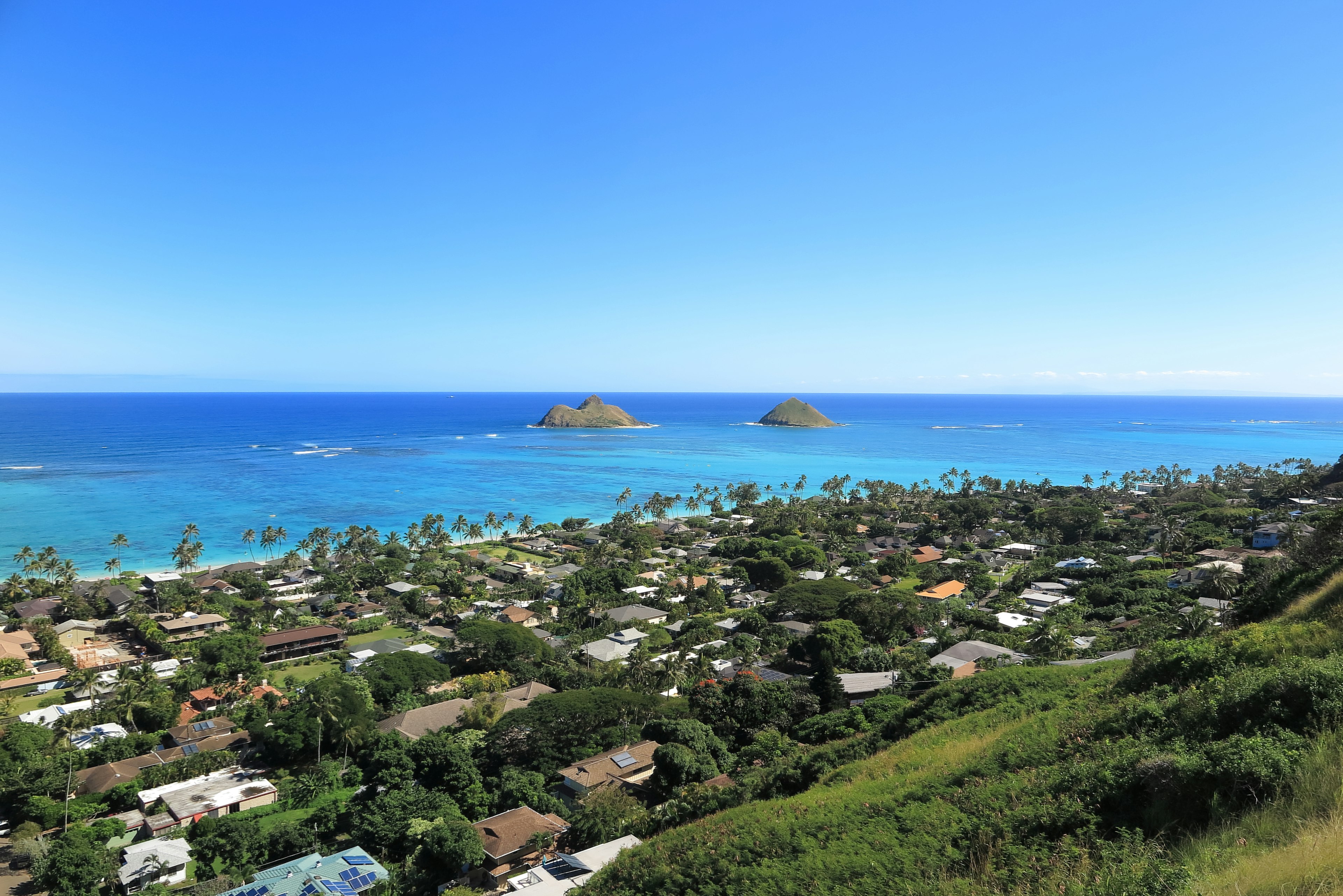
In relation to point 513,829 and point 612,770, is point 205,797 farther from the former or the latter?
point 612,770

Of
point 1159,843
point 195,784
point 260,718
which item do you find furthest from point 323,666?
point 1159,843

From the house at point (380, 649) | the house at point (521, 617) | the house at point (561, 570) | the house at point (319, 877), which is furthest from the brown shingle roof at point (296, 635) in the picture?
the house at point (319, 877)

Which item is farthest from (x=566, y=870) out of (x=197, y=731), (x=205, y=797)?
(x=197, y=731)

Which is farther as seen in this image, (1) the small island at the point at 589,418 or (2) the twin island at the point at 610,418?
(2) the twin island at the point at 610,418

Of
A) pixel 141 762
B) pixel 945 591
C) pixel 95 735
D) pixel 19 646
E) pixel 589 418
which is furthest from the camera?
pixel 589 418

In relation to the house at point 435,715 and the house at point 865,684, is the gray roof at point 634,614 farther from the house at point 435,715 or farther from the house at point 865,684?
the house at point 865,684

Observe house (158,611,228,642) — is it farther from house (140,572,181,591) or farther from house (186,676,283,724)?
house (186,676,283,724)
